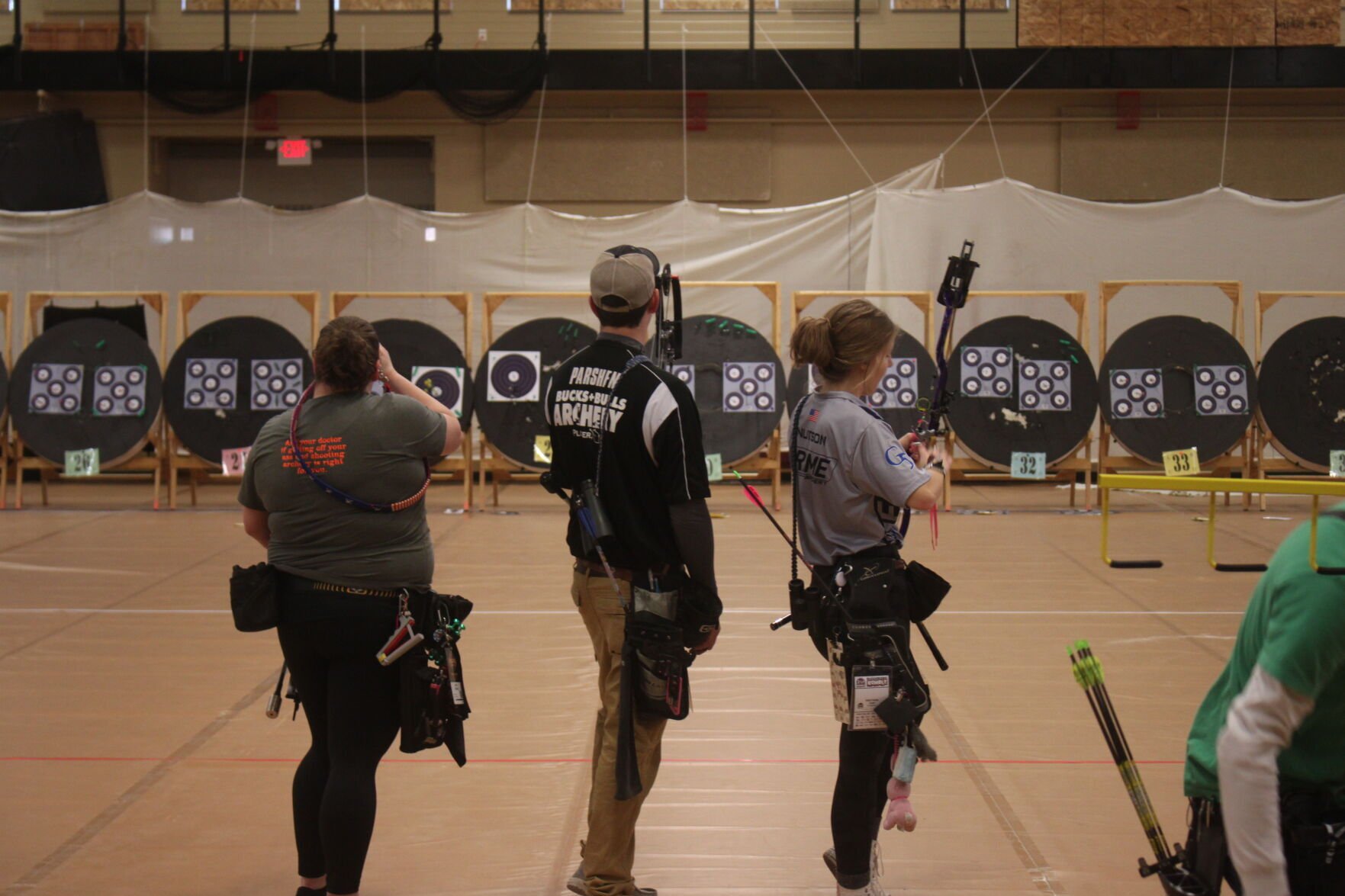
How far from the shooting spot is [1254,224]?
927cm

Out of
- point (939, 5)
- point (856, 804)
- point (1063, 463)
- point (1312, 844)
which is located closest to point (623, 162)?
point (939, 5)

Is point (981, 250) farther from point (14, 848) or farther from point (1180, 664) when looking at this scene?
point (14, 848)

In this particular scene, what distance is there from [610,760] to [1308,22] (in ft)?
32.3

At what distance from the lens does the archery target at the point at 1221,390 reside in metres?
8.16

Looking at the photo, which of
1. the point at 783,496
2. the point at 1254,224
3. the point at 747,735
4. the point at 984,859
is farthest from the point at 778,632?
the point at 1254,224

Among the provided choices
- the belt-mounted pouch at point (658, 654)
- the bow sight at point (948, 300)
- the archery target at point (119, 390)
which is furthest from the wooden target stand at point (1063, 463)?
the belt-mounted pouch at point (658, 654)

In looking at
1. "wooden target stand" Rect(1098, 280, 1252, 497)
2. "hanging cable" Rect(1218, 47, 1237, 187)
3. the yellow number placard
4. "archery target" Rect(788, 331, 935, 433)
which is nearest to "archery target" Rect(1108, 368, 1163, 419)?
"wooden target stand" Rect(1098, 280, 1252, 497)

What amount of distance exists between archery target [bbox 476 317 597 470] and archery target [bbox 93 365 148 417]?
214cm

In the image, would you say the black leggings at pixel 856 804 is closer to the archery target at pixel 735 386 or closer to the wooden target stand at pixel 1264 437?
the archery target at pixel 735 386

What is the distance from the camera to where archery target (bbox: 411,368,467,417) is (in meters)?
8.29

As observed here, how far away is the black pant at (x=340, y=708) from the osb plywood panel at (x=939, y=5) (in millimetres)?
8925

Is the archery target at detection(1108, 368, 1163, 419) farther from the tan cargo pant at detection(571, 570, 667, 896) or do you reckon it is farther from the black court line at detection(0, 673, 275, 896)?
the tan cargo pant at detection(571, 570, 667, 896)

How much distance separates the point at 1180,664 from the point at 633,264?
295cm

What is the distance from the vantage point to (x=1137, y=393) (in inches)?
325
